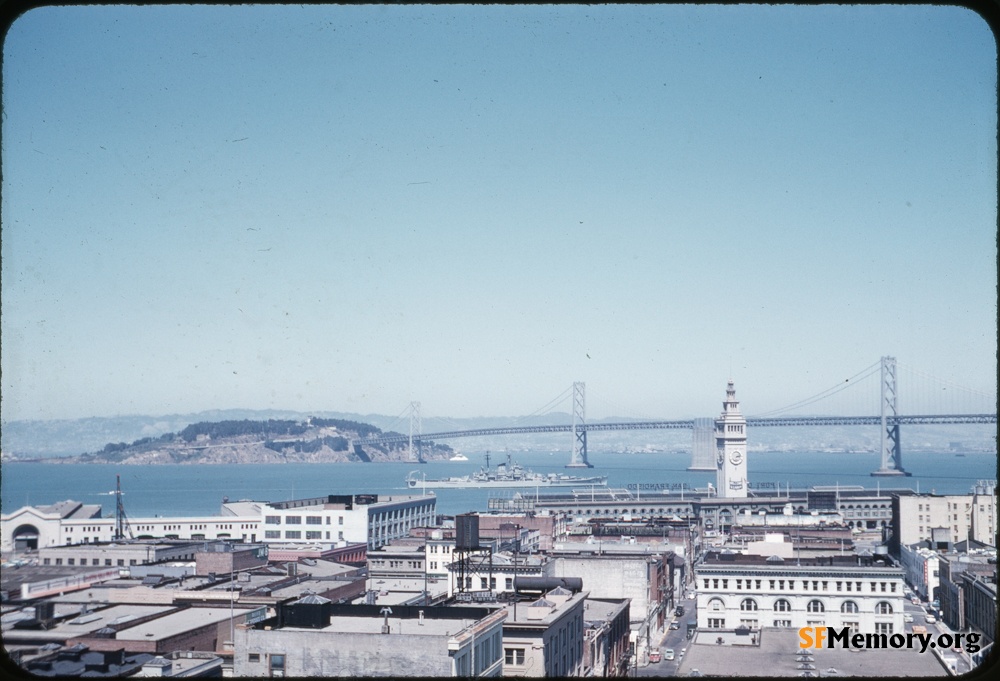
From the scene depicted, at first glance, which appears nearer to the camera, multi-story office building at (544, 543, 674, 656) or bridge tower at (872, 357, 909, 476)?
multi-story office building at (544, 543, 674, 656)

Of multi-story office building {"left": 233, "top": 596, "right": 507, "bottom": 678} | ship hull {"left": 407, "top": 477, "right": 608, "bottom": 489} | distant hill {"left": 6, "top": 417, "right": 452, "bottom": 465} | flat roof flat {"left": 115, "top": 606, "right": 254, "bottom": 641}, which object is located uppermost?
multi-story office building {"left": 233, "top": 596, "right": 507, "bottom": 678}

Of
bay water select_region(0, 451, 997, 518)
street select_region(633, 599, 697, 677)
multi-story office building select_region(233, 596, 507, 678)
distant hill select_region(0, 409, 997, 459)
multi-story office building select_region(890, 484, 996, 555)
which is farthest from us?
distant hill select_region(0, 409, 997, 459)

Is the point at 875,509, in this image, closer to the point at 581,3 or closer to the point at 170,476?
the point at 581,3

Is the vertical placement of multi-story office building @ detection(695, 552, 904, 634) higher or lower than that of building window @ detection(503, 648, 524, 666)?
lower

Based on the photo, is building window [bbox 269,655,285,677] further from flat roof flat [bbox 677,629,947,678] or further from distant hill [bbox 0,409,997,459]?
distant hill [bbox 0,409,997,459]

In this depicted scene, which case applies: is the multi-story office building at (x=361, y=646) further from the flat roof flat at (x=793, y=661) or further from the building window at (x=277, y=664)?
the flat roof flat at (x=793, y=661)

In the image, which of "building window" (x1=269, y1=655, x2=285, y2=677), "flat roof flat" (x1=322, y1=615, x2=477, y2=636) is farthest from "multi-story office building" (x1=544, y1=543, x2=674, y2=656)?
"building window" (x1=269, y1=655, x2=285, y2=677)

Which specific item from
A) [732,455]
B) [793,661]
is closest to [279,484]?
[732,455]

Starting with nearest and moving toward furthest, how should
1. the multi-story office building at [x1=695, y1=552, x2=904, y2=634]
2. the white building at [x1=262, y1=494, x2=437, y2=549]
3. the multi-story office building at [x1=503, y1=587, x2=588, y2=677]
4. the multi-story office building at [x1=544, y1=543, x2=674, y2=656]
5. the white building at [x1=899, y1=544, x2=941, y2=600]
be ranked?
the multi-story office building at [x1=503, y1=587, x2=588, y2=677] < the multi-story office building at [x1=695, y1=552, x2=904, y2=634] < the multi-story office building at [x1=544, y1=543, x2=674, y2=656] < the white building at [x1=899, y1=544, x2=941, y2=600] < the white building at [x1=262, y1=494, x2=437, y2=549]
